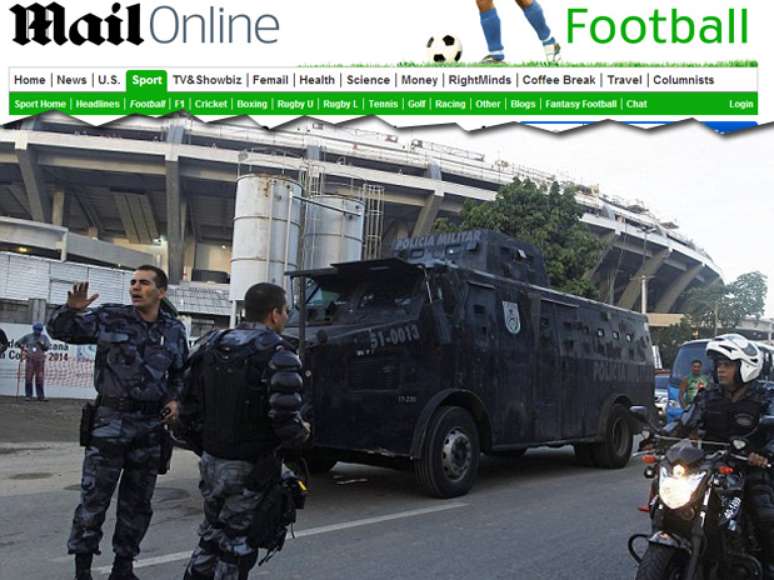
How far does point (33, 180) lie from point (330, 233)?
2383 centimetres

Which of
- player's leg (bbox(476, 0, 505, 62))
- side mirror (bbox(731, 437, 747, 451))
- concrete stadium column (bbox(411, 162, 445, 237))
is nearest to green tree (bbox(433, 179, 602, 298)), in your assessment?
player's leg (bbox(476, 0, 505, 62))

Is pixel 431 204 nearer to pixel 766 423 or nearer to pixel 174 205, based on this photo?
pixel 174 205

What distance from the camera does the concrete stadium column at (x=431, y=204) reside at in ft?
141

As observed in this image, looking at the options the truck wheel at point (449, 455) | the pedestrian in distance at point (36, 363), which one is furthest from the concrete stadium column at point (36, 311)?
the truck wheel at point (449, 455)

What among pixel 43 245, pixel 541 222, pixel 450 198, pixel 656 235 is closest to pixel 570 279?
pixel 541 222

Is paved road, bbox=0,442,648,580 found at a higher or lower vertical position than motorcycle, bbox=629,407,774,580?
lower

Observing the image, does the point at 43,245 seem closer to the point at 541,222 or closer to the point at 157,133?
→ the point at 157,133

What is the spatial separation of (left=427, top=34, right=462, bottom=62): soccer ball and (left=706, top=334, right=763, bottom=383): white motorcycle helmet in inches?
641

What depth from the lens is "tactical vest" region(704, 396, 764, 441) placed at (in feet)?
12.4

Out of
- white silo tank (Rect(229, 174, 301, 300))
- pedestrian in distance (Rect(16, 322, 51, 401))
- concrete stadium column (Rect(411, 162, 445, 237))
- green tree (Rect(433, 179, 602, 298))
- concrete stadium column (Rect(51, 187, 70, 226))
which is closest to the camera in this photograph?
pedestrian in distance (Rect(16, 322, 51, 401))

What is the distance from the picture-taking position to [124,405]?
392 cm

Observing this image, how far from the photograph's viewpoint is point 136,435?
3938mm

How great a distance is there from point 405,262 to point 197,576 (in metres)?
3.93

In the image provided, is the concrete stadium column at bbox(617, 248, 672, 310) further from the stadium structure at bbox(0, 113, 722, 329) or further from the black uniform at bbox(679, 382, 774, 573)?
the black uniform at bbox(679, 382, 774, 573)
